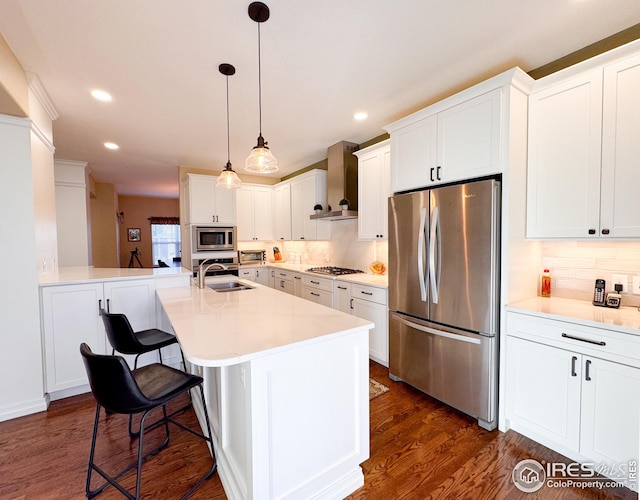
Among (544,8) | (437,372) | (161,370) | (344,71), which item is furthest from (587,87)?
(161,370)

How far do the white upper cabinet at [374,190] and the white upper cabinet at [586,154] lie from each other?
1347 millimetres

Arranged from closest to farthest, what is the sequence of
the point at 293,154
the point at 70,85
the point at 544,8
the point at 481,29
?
the point at 544,8
the point at 481,29
the point at 70,85
the point at 293,154

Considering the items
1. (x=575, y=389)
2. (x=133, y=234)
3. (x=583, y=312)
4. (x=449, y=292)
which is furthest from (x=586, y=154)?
(x=133, y=234)

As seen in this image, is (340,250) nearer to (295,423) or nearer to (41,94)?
(295,423)

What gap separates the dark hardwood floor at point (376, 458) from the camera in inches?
62.7

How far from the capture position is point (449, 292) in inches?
87.7

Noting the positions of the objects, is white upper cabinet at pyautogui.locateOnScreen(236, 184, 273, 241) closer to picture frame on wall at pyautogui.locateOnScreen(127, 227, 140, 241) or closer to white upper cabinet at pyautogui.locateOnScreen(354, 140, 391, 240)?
white upper cabinet at pyautogui.locateOnScreen(354, 140, 391, 240)

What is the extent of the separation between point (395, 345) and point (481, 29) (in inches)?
97.7

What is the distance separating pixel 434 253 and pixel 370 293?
3.16 ft

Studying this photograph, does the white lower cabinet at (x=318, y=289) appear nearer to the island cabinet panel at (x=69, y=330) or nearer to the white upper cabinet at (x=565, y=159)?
the white upper cabinet at (x=565, y=159)

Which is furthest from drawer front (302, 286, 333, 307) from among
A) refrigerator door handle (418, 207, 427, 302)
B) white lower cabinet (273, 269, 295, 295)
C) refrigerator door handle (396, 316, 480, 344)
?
refrigerator door handle (418, 207, 427, 302)

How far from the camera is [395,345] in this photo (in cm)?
273

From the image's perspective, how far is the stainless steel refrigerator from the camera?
204cm

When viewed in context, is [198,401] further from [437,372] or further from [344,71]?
[344,71]
